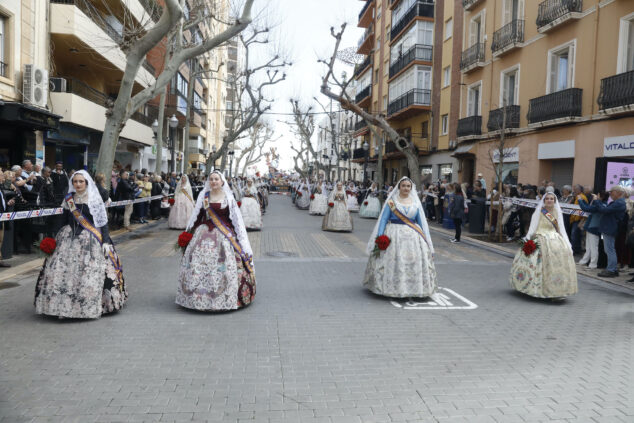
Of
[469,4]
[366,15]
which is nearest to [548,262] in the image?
[469,4]

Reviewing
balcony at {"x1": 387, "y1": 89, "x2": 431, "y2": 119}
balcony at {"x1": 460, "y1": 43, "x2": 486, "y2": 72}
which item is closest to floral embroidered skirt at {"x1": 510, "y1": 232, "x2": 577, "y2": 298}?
balcony at {"x1": 460, "y1": 43, "x2": 486, "y2": 72}

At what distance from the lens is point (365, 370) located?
453cm

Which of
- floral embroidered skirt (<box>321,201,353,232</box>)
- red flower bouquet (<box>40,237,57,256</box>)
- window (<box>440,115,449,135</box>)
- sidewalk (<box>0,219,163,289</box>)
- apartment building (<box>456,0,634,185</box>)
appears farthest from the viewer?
window (<box>440,115,449,135</box>)

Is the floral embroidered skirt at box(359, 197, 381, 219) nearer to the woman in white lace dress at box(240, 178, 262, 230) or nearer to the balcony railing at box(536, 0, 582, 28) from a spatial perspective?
the woman in white lace dress at box(240, 178, 262, 230)

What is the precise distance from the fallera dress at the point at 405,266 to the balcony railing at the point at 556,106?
42.3 ft

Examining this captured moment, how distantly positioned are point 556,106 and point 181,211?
13530 mm

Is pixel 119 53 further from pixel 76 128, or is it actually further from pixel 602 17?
pixel 602 17

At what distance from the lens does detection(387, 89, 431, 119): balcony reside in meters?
33.3

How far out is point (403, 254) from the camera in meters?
7.15

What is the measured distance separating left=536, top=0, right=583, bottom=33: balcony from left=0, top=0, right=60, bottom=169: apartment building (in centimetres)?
1698

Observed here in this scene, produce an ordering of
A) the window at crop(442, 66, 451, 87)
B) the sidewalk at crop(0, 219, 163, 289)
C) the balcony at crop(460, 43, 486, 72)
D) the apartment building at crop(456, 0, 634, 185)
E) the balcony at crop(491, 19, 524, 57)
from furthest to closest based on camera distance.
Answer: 1. the window at crop(442, 66, 451, 87)
2. the balcony at crop(460, 43, 486, 72)
3. the balcony at crop(491, 19, 524, 57)
4. the apartment building at crop(456, 0, 634, 185)
5. the sidewalk at crop(0, 219, 163, 289)

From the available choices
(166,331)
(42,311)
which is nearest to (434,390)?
(166,331)

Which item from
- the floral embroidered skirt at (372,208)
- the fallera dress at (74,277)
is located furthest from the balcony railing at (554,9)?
the fallera dress at (74,277)

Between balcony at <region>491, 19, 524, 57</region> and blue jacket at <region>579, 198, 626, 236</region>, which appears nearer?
blue jacket at <region>579, 198, 626, 236</region>
